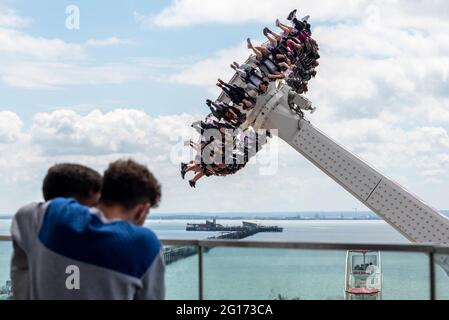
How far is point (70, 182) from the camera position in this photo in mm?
3072

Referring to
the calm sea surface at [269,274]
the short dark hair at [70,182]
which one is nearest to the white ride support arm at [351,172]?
the calm sea surface at [269,274]

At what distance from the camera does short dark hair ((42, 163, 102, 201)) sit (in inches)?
120

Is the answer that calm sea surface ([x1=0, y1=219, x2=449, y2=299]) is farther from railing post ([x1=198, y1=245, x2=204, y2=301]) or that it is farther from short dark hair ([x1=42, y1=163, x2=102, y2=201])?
short dark hair ([x1=42, y1=163, x2=102, y2=201])

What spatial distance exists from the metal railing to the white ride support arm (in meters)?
12.4

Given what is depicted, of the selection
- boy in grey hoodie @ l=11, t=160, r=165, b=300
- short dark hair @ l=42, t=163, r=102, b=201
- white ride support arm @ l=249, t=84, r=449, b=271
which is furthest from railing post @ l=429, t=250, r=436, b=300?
white ride support arm @ l=249, t=84, r=449, b=271

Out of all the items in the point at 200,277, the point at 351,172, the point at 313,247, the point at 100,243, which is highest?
the point at 351,172

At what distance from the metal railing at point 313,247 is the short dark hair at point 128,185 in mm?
1659

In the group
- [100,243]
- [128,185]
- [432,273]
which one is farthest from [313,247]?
[100,243]

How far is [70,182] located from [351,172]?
1569cm

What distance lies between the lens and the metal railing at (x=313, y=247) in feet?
13.8

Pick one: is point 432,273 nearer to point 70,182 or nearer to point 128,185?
point 128,185

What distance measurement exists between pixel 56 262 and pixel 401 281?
279 centimetres
